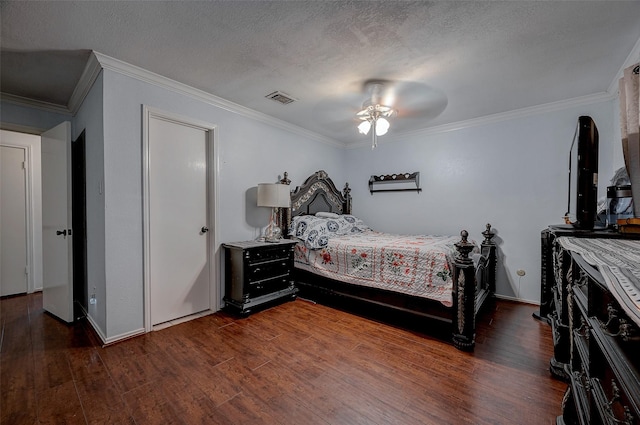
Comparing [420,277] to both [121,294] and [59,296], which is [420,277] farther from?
[59,296]

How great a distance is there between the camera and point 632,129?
64.1 inches

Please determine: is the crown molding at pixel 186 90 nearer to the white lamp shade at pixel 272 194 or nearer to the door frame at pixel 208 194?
the door frame at pixel 208 194

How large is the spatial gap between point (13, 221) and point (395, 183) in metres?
5.49

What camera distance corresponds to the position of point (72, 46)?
2102 millimetres

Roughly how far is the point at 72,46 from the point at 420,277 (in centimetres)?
344

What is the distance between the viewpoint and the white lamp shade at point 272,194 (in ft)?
10.7

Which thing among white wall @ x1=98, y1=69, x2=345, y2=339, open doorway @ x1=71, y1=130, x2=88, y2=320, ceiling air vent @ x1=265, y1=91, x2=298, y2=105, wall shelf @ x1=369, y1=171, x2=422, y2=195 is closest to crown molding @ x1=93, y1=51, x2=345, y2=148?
white wall @ x1=98, y1=69, x2=345, y2=339

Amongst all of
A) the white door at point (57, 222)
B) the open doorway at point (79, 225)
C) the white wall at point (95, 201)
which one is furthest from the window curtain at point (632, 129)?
the open doorway at point (79, 225)

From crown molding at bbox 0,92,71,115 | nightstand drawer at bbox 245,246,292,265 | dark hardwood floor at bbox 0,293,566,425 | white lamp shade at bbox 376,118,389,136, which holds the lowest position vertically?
dark hardwood floor at bbox 0,293,566,425

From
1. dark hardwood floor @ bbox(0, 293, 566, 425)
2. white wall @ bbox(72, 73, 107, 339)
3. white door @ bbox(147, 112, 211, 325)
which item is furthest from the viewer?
white door @ bbox(147, 112, 211, 325)

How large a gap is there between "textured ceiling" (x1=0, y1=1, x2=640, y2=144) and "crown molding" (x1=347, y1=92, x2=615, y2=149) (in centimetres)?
13

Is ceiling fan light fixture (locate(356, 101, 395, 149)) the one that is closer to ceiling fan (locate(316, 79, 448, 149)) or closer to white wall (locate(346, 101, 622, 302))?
ceiling fan (locate(316, 79, 448, 149))

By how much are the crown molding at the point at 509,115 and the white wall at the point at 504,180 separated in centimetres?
4

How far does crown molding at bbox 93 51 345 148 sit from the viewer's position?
2.30m
